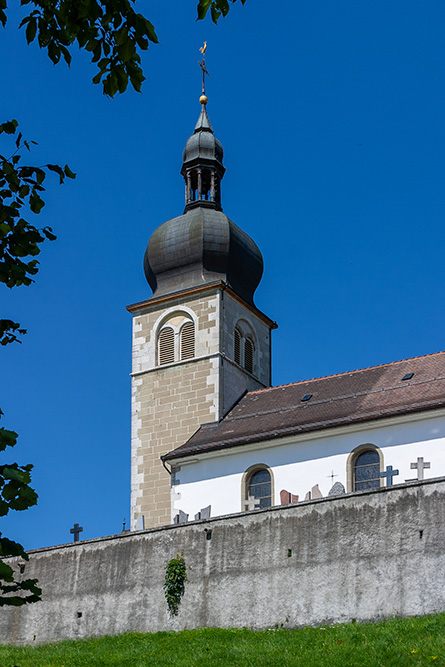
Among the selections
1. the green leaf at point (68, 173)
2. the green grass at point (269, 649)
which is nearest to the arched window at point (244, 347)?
the green grass at point (269, 649)

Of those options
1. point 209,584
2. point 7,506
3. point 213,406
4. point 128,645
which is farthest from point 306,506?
point 7,506

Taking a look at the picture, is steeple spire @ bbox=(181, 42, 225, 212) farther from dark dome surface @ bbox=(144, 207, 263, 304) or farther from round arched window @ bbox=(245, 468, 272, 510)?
round arched window @ bbox=(245, 468, 272, 510)

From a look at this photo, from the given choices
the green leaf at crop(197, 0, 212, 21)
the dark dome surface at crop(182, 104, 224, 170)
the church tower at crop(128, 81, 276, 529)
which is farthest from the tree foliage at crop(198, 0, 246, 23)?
the dark dome surface at crop(182, 104, 224, 170)

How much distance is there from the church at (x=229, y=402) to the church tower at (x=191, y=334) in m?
0.04

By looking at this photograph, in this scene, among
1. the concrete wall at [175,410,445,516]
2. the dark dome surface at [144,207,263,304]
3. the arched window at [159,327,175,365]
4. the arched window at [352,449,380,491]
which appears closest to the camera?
the concrete wall at [175,410,445,516]

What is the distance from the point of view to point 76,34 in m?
8.17

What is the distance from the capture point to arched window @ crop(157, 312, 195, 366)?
33.5 m

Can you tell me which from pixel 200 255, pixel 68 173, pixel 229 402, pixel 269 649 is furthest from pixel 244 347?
pixel 68 173

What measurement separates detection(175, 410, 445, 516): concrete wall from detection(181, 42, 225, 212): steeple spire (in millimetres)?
10714

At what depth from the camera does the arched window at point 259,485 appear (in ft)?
91.7

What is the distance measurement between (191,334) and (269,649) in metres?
17.4

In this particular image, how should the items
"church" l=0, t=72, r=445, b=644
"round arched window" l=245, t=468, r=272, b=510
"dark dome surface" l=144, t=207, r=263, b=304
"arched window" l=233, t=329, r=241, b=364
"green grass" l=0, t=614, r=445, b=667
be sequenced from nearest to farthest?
"green grass" l=0, t=614, r=445, b=667 → "church" l=0, t=72, r=445, b=644 → "round arched window" l=245, t=468, r=272, b=510 → "arched window" l=233, t=329, r=241, b=364 → "dark dome surface" l=144, t=207, r=263, b=304

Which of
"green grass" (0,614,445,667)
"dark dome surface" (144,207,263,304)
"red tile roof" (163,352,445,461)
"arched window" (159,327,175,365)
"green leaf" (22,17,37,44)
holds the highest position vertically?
"dark dome surface" (144,207,263,304)

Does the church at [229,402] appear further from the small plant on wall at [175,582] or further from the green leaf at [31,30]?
the green leaf at [31,30]
